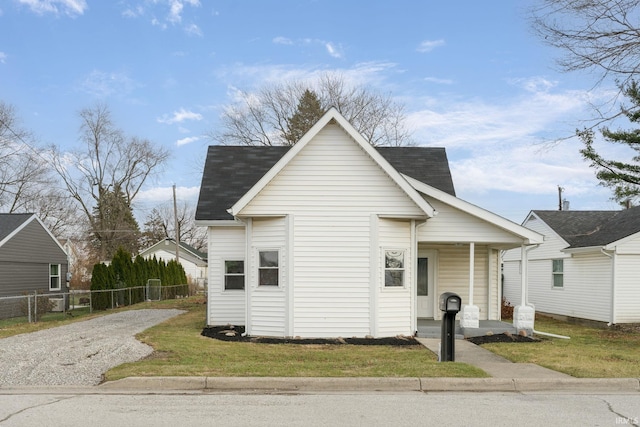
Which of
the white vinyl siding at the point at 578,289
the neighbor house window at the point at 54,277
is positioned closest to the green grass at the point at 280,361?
the white vinyl siding at the point at 578,289

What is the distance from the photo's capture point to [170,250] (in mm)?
64062

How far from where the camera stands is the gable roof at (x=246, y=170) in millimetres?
17972

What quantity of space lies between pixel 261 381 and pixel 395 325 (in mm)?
6378

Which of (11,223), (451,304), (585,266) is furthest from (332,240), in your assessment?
(11,223)

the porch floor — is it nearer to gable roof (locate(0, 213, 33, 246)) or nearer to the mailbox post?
the mailbox post

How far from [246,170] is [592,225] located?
50.9ft

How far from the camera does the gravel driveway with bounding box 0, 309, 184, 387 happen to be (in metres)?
9.52

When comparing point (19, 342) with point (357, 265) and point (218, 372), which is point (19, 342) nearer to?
point (218, 372)

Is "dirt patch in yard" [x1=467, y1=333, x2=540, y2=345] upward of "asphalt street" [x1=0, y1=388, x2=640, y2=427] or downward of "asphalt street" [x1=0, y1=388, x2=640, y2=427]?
downward

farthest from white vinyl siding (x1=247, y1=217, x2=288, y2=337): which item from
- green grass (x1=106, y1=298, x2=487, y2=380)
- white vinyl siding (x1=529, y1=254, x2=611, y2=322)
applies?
white vinyl siding (x1=529, y1=254, x2=611, y2=322)

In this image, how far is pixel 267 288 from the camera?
47.9ft

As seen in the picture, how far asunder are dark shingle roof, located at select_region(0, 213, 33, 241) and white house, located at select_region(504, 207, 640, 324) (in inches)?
974

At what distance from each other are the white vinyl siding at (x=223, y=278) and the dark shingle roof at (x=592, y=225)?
13.0m

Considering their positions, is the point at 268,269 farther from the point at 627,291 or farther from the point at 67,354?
the point at 627,291
